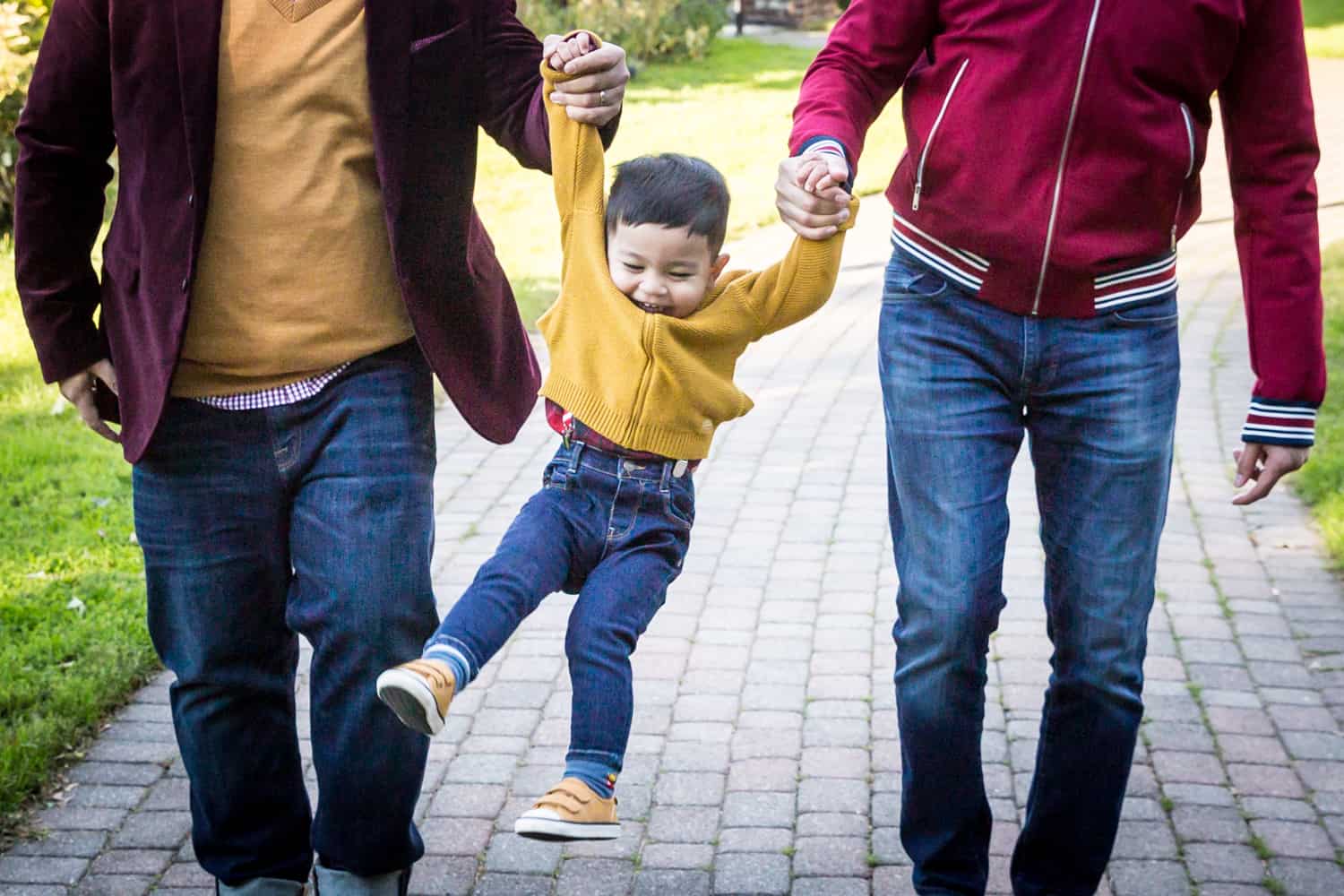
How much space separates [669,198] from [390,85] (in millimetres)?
526

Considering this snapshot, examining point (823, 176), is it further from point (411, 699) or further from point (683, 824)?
point (683, 824)

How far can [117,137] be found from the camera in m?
2.92

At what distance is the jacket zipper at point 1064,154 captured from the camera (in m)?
2.78

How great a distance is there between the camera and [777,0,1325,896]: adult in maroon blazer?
2814mm

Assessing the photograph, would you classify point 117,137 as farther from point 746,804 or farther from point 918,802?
point 746,804

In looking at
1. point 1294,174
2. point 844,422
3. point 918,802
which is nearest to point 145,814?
point 918,802

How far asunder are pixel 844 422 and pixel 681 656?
9.99 ft

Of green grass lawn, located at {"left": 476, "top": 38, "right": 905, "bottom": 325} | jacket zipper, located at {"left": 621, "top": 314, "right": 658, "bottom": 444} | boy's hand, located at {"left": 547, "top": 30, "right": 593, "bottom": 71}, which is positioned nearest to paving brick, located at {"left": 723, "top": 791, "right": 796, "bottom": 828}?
jacket zipper, located at {"left": 621, "top": 314, "right": 658, "bottom": 444}

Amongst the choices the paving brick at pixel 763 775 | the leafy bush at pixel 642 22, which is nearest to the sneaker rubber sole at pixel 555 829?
the paving brick at pixel 763 775

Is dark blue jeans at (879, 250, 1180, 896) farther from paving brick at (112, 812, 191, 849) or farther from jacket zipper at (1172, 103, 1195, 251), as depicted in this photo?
paving brick at (112, 812, 191, 849)

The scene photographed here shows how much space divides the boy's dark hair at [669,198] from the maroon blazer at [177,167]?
0.54ft

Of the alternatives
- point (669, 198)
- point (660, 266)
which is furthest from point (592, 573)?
point (669, 198)

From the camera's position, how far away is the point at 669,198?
2957 mm

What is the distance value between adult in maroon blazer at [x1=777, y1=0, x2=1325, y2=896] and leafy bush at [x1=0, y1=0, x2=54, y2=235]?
19.6ft
